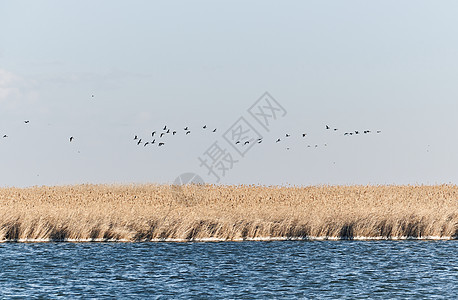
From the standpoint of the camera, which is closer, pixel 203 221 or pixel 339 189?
pixel 203 221

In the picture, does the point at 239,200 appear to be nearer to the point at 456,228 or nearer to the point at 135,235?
the point at 135,235

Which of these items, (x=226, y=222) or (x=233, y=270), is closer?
(x=233, y=270)

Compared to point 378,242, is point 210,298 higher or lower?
higher

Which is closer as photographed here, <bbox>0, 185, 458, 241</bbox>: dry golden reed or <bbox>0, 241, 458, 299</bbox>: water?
<bbox>0, 241, 458, 299</bbox>: water

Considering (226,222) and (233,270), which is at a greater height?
(233,270)

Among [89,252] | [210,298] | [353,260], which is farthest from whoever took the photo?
[89,252]

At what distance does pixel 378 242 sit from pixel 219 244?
8.60 m

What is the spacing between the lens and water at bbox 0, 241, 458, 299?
59.9ft

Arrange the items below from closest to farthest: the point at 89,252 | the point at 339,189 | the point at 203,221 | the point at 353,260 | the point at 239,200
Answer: the point at 353,260 → the point at 89,252 → the point at 203,221 → the point at 239,200 → the point at 339,189

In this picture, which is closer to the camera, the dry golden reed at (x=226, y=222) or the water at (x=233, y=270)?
the water at (x=233, y=270)

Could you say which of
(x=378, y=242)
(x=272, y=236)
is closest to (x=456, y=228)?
(x=378, y=242)

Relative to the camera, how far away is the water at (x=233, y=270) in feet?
59.9

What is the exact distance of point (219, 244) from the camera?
29750 millimetres

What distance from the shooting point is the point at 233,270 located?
22344 mm
